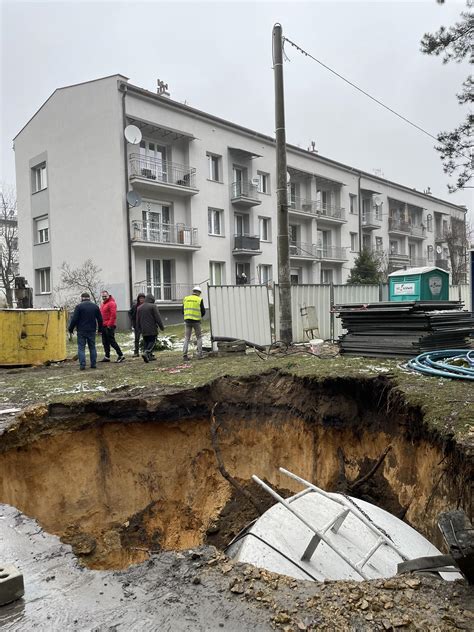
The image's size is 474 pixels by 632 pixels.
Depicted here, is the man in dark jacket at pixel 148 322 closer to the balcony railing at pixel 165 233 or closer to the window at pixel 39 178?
the balcony railing at pixel 165 233

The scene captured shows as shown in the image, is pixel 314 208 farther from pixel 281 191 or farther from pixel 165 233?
pixel 281 191

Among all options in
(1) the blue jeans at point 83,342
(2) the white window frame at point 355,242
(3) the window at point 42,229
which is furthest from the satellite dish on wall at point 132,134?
(2) the white window frame at point 355,242

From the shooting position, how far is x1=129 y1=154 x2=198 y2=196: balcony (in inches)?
852

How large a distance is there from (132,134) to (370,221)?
23.2m

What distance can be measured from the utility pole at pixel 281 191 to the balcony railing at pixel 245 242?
1534cm

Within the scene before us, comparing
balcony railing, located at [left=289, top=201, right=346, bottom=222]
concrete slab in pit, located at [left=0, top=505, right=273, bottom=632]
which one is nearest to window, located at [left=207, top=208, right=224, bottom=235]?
balcony railing, located at [left=289, top=201, right=346, bottom=222]

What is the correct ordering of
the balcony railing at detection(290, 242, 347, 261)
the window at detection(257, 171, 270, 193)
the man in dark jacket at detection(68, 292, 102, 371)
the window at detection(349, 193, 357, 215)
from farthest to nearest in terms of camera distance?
the window at detection(349, 193, 357, 215)
the balcony railing at detection(290, 242, 347, 261)
the window at detection(257, 171, 270, 193)
the man in dark jacket at detection(68, 292, 102, 371)

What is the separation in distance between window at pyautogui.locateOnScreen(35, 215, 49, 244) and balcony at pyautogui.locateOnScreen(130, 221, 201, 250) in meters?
6.56

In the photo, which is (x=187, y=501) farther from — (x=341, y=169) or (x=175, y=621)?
(x=341, y=169)

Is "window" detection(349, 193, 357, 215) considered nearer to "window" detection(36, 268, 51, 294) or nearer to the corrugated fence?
"window" detection(36, 268, 51, 294)

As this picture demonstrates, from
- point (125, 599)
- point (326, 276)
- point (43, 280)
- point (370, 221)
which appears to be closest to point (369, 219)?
point (370, 221)

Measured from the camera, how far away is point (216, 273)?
2592 centimetres

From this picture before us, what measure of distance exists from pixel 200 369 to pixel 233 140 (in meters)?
20.6

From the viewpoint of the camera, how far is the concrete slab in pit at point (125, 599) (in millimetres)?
2379
